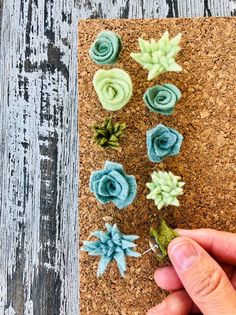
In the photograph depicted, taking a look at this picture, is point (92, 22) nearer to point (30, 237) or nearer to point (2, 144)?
point (2, 144)

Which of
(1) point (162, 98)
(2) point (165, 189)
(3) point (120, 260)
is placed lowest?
(3) point (120, 260)

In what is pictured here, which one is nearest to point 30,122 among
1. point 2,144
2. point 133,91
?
point 2,144

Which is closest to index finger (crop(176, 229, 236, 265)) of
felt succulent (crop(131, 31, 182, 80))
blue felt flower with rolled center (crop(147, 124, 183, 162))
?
blue felt flower with rolled center (crop(147, 124, 183, 162))

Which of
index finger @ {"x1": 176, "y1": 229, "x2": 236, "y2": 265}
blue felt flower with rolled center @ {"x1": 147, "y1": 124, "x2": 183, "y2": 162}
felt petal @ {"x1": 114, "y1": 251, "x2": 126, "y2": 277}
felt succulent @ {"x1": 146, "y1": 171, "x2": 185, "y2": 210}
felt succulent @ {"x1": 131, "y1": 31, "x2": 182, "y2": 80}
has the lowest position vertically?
felt petal @ {"x1": 114, "y1": 251, "x2": 126, "y2": 277}

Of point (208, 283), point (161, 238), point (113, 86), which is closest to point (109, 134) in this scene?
point (113, 86)

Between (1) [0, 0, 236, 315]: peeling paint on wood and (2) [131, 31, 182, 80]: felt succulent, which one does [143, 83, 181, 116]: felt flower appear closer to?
(2) [131, 31, 182, 80]: felt succulent

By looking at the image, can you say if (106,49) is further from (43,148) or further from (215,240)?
(215,240)

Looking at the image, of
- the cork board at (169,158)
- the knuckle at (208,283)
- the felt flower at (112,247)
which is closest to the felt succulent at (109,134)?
the cork board at (169,158)
